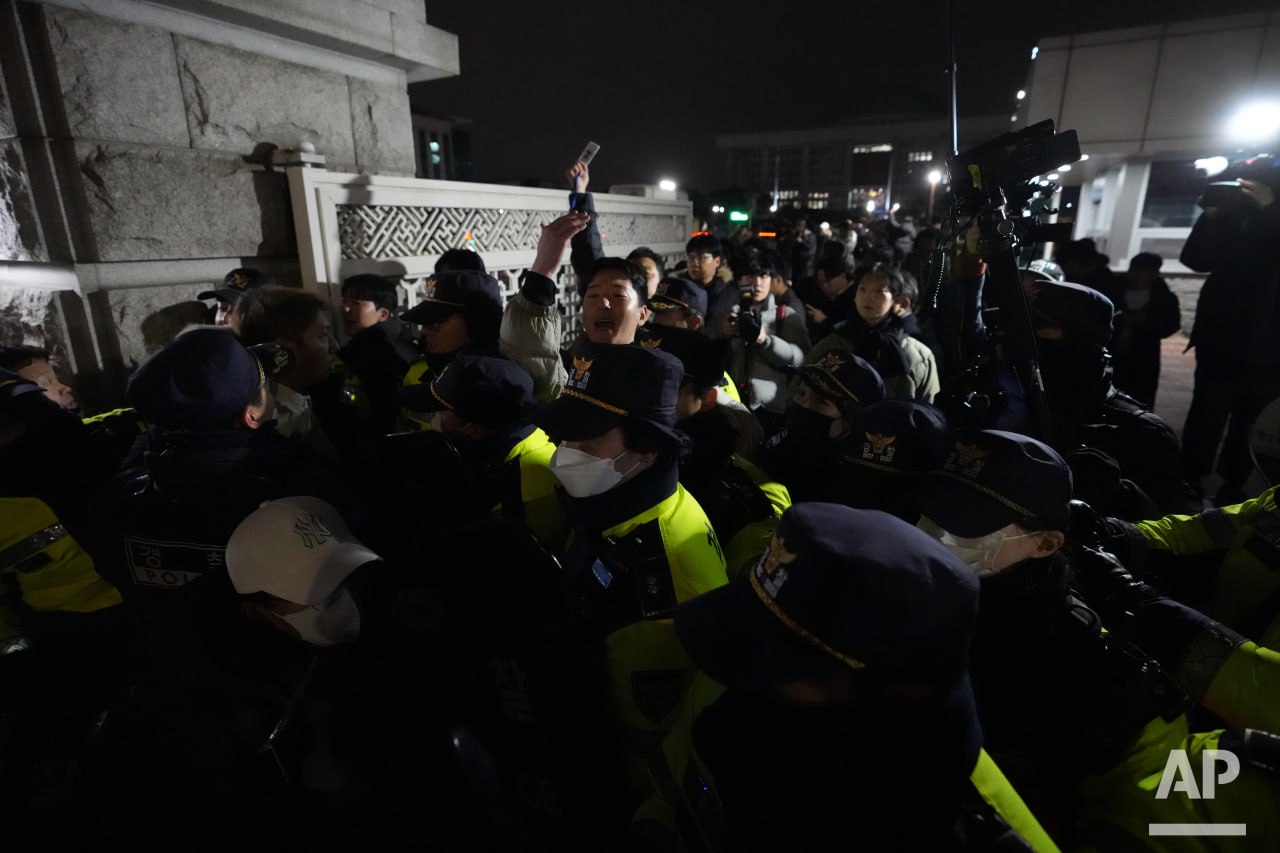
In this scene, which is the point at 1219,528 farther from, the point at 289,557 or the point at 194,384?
the point at 194,384

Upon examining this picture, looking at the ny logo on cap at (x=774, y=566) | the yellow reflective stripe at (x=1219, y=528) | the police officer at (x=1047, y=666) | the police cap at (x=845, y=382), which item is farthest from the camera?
the police cap at (x=845, y=382)

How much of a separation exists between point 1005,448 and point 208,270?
4.20m

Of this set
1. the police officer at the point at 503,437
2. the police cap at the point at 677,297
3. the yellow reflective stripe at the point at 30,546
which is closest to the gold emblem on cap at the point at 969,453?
the police officer at the point at 503,437

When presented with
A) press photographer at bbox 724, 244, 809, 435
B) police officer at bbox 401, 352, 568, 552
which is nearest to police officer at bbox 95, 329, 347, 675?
police officer at bbox 401, 352, 568, 552

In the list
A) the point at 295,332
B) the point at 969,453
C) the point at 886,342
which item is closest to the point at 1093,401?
the point at 886,342

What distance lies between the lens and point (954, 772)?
1.02 m

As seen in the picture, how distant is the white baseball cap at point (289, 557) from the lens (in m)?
1.49

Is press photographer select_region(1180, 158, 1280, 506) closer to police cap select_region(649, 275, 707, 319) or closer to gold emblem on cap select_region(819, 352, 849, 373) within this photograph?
gold emblem on cap select_region(819, 352, 849, 373)

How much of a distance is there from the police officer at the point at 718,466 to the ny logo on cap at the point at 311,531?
1.25 metres

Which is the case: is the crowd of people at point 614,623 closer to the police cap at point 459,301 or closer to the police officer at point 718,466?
the police officer at point 718,466

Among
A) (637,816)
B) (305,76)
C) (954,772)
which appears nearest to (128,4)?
(305,76)

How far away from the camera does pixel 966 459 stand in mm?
1848

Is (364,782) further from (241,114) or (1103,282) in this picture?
(1103,282)

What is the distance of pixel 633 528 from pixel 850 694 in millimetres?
880
